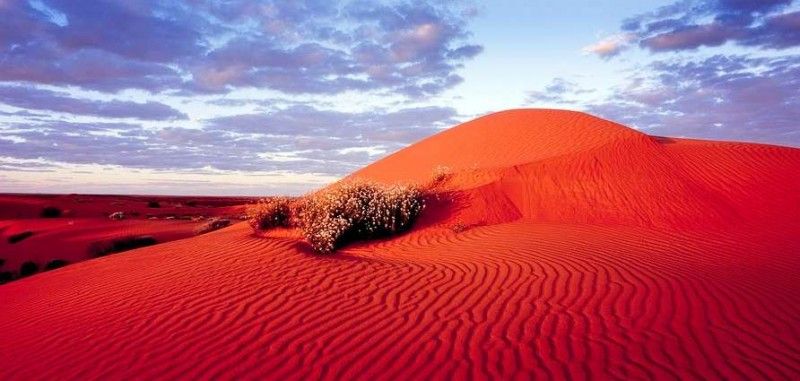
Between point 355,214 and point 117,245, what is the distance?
32.4 ft

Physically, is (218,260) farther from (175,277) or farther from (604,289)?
(604,289)

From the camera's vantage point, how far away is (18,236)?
21.5 meters

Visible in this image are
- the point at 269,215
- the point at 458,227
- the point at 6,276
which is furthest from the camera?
the point at 6,276

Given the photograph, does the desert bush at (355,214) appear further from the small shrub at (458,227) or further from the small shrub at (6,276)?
the small shrub at (6,276)

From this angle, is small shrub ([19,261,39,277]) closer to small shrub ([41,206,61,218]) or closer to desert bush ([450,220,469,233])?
desert bush ([450,220,469,233])

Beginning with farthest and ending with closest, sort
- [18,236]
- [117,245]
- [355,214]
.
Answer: [18,236] < [117,245] < [355,214]

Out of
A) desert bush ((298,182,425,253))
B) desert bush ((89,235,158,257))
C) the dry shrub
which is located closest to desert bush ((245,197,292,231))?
desert bush ((298,182,425,253))

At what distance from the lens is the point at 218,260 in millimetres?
10234

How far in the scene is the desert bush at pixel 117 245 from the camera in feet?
56.2

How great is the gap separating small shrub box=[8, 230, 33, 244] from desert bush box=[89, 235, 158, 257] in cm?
451

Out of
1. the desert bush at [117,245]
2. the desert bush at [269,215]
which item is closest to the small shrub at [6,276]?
the desert bush at [117,245]

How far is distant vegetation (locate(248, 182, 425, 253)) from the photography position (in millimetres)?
11656

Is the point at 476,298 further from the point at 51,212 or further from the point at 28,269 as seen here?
the point at 51,212

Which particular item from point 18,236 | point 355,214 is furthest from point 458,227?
point 18,236
